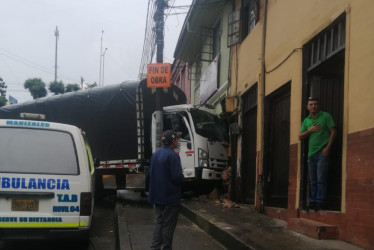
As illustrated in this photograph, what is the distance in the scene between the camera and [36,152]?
5473mm

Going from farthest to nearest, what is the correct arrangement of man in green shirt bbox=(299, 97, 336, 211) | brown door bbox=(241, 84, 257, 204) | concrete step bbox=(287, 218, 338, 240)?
1. brown door bbox=(241, 84, 257, 204)
2. man in green shirt bbox=(299, 97, 336, 211)
3. concrete step bbox=(287, 218, 338, 240)

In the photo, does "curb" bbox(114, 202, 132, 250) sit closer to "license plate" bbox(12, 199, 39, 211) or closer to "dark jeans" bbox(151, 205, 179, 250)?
"dark jeans" bbox(151, 205, 179, 250)

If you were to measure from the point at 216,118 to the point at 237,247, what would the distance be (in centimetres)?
693

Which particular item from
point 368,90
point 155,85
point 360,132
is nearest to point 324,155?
point 360,132

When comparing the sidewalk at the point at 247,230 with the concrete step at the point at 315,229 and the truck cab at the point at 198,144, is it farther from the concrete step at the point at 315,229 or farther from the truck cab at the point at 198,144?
the truck cab at the point at 198,144

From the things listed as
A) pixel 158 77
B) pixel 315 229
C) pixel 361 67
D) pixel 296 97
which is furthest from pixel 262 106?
pixel 361 67

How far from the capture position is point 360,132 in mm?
4797

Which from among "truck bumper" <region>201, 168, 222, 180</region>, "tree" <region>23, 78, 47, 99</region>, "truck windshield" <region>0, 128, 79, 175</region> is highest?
"tree" <region>23, 78, 47, 99</region>

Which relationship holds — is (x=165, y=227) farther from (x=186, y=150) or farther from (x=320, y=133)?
A: (x=186, y=150)

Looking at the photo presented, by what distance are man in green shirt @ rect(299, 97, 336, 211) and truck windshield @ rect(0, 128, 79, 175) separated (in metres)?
3.21

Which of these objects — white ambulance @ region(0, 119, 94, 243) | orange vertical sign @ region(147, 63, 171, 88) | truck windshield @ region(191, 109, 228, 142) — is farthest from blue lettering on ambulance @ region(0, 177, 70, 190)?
orange vertical sign @ region(147, 63, 171, 88)

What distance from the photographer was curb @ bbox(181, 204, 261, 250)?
5237 mm

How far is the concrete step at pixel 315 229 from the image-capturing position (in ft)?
17.2

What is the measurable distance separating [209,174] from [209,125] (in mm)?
1506
